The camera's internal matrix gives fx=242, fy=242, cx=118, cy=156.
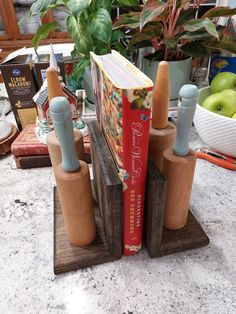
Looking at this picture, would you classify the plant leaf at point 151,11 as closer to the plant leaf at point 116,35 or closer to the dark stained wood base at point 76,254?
the plant leaf at point 116,35

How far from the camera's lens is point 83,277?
35 cm

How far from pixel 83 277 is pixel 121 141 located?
215mm

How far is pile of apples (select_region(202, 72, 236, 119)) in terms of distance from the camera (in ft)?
1.67

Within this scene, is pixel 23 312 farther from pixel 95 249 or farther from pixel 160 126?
pixel 160 126

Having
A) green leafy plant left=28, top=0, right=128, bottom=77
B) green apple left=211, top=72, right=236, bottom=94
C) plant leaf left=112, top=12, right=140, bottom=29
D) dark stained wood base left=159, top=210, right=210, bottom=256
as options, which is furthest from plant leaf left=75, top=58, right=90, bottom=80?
dark stained wood base left=159, top=210, right=210, bottom=256

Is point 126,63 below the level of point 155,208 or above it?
above

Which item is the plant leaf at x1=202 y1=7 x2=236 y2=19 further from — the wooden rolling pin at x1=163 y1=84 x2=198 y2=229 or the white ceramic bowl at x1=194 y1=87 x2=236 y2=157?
the wooden rolling pin at x1=163 y1=84 x2=198 y2=229

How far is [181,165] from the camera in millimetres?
340

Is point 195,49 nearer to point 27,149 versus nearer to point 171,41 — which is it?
point 171,41

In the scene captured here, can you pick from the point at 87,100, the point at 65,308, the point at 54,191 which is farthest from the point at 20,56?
the point at 65,308

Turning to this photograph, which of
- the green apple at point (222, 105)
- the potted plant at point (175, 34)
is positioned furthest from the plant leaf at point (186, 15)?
the green apple at point (222, 105)

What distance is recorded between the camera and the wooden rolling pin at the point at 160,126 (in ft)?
1.14

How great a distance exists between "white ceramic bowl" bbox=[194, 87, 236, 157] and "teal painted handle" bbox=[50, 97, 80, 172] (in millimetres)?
317

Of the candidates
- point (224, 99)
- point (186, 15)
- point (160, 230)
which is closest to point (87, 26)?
point (186, 15)
